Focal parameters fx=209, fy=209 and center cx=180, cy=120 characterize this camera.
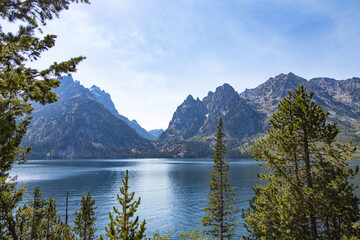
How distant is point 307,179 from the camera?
16.6 m

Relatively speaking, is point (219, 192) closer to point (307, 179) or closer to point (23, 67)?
point (307, 179)

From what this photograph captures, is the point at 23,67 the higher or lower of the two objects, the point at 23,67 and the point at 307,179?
the higher

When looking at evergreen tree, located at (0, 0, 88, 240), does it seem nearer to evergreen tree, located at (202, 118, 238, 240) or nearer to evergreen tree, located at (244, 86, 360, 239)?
evergreen tree, located at (244, 86, 360, 239)

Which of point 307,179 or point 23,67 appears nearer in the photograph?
point 23,67

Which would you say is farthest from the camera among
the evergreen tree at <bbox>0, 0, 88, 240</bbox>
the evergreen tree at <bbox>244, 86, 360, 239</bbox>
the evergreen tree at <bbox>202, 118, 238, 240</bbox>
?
the evergreen tree at <bbox>202, 118, 238, 240</bbox>

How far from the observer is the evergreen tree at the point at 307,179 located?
14.0m

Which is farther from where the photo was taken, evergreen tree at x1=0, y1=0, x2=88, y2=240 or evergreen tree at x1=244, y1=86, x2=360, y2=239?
evergreen tree at x1=244, y1=86, x2=360, y2=239

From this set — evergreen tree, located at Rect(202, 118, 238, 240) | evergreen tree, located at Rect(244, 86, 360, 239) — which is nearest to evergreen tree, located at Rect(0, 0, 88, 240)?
evergreen tree, located at Rect(244, 86, 360, 239)

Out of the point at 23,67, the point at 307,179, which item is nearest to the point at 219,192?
the point at 307,179

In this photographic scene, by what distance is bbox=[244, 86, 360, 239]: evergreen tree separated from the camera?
14008 millimetres

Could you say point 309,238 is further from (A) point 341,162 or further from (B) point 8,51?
(B) point 8,51

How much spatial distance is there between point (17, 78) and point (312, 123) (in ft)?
60.3

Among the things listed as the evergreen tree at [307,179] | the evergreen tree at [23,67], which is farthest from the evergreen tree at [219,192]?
the evergreen tree at [23,67]

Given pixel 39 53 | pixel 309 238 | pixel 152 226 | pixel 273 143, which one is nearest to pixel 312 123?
pixel 273 143
